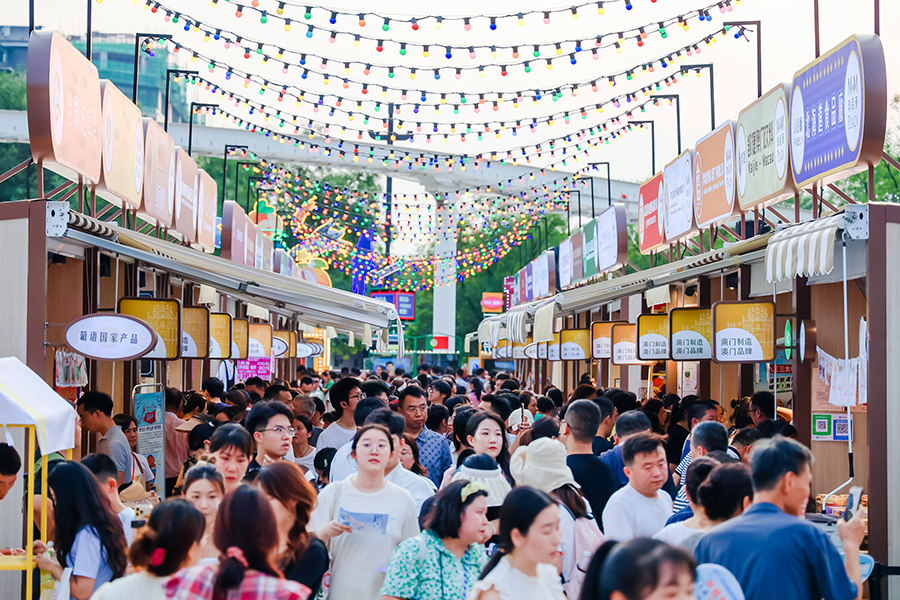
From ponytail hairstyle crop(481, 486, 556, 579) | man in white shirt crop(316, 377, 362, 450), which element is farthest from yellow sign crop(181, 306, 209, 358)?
ponytail hairstyle crop(481, 486, 556, 579)

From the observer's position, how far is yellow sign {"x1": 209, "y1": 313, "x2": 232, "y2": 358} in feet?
45.0

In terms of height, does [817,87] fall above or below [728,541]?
above

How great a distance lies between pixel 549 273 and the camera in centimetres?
2803

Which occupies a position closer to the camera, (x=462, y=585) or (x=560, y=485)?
(x=462, y=585)

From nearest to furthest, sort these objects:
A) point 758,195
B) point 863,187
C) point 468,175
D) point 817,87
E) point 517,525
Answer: point 517,525 → point 817,87 → point 758,195 → point 468,175 → point 863,187

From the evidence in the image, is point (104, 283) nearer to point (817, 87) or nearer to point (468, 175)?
point (817, 87)

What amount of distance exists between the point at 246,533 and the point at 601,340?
13139 mm

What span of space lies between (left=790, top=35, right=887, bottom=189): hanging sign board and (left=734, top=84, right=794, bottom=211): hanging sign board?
1.06 ft

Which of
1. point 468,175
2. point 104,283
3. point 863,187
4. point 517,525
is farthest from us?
point 863,187

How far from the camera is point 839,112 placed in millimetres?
9102

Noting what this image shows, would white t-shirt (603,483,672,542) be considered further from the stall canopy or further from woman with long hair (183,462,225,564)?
the stall canopy

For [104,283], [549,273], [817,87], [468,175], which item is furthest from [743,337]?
[468,175]

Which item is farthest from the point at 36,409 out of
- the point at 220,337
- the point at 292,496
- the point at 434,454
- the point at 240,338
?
the point at 240,338

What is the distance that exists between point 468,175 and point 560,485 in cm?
2847
